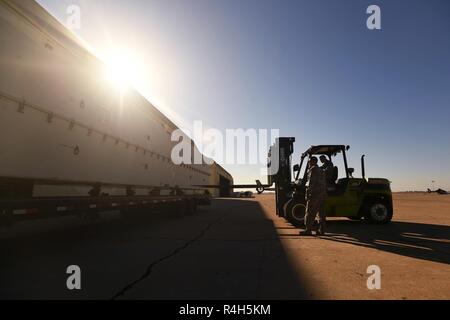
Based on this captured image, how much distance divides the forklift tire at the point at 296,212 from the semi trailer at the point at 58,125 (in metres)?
4.21

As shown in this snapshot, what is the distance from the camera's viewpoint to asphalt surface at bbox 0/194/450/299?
383cm

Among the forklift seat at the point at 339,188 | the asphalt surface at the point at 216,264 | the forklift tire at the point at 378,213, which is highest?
the forklift seat at the point at 339,188

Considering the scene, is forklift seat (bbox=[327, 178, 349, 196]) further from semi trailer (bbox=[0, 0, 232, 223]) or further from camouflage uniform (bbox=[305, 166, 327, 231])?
semi trailer (bbox=[0, 0, 232, 223])

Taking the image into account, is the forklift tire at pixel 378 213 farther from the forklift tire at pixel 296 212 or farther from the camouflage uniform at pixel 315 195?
the camouflage uniform at pixel 315 195

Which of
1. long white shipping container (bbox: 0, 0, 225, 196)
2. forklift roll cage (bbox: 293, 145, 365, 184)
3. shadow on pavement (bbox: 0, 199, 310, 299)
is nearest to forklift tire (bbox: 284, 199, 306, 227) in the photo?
forklift roll cage (bbox: 293, 145, 365, 184)

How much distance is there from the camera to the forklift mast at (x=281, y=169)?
11328 millimetres

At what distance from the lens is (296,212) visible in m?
10.2

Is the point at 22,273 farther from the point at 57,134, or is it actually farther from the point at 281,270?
the point at 281,270

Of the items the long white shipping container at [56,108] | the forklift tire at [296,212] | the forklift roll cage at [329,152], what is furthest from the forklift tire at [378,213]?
the long white shipping container at [56,108]

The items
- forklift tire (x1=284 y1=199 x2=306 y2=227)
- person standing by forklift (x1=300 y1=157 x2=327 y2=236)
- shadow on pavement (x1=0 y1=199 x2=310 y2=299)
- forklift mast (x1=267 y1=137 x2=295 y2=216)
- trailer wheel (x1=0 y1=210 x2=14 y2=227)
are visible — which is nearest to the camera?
shadow on pavement (x1=0 y1=199 x2=310 y2=299)

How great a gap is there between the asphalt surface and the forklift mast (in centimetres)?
271

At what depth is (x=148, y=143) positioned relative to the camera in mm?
9461
